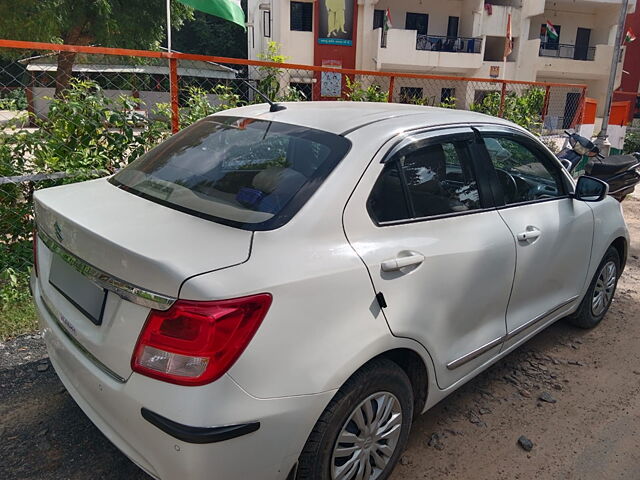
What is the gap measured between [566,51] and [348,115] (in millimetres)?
31797

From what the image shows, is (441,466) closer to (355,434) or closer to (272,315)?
(355,434)

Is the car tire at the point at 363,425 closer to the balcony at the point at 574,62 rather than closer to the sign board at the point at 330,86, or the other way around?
the sign board at the point at 330,86

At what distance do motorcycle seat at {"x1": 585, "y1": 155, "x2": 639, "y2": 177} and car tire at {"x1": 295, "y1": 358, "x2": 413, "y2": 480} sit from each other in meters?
6.28

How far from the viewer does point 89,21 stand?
17047mm

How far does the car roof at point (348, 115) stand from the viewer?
240 cm

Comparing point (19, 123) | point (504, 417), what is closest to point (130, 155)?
point (19, 123)

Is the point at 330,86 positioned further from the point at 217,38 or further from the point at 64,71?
the point at 217,38

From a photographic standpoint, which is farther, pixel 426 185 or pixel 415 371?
pixel 426 185

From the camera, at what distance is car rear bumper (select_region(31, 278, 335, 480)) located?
1.59m

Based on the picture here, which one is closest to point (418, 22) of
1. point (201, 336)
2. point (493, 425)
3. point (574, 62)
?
point (574, 62)

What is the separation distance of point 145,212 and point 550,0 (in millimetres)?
31841

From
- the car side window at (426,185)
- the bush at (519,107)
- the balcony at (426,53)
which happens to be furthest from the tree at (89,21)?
the car side window at (426,185)

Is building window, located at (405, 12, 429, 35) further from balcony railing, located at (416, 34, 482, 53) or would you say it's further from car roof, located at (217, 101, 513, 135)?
car roof, located at (217, 101, 513, 135)

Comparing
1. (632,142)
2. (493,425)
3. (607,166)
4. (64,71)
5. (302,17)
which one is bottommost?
(493,425)
